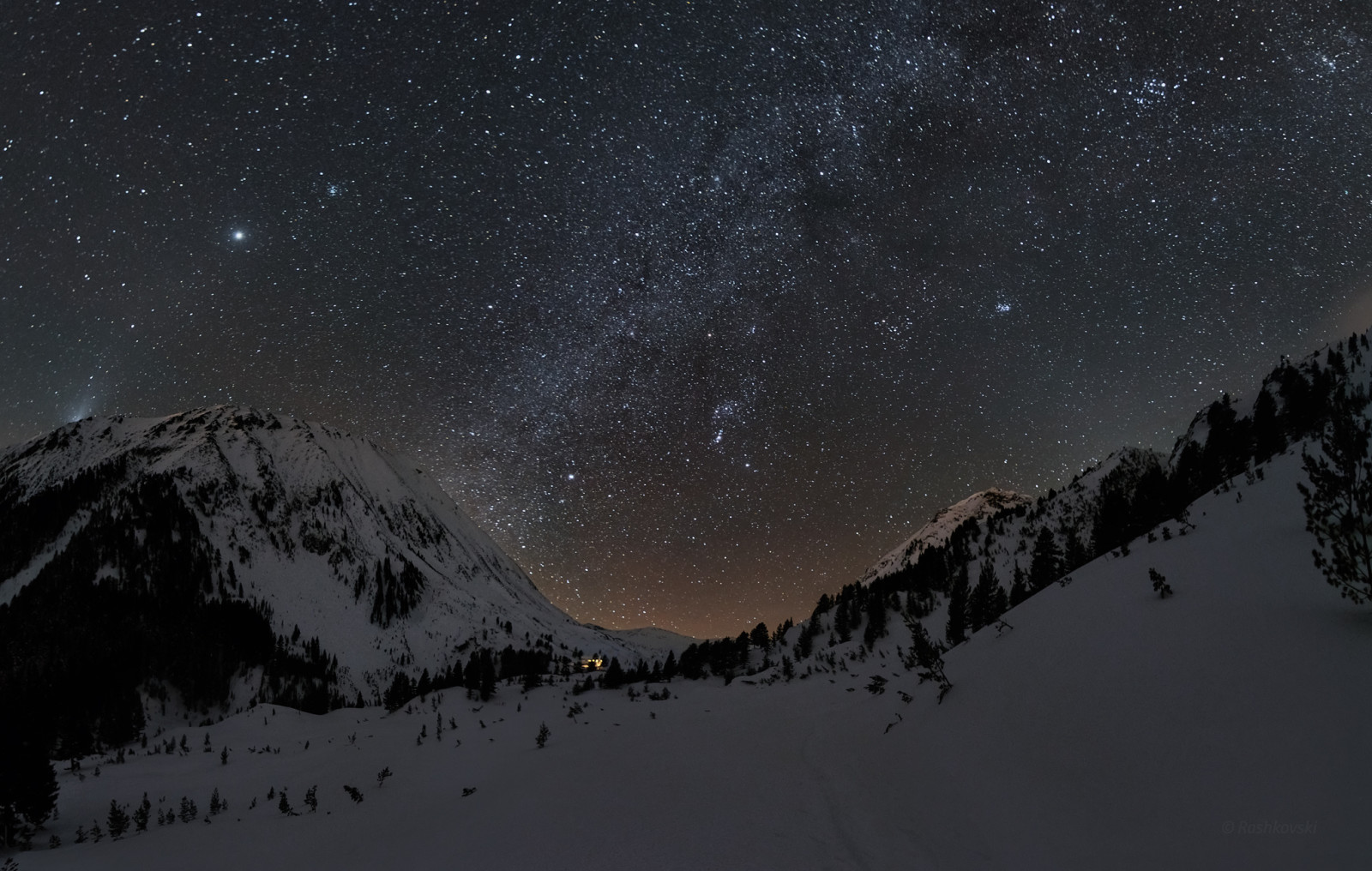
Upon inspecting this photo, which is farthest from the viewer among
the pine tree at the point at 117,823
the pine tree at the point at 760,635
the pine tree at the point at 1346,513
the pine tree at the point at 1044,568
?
the pine tree at the point at 760,635

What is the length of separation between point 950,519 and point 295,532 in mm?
129984

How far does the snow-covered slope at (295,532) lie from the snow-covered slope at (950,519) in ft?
186

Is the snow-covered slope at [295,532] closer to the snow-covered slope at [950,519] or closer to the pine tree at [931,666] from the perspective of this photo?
the snow-covered slope at [950,519]

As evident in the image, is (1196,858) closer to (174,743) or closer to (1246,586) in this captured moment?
(1246,586)

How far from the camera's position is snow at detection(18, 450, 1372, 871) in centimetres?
375

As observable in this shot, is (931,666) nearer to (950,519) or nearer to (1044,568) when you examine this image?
(1044,568)

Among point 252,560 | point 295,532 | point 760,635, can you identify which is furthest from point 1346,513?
point 295,532

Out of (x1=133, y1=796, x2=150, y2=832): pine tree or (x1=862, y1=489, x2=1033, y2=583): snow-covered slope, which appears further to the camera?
(x1=862, y1=489, x2=1033, y2=583): snow-covered slope

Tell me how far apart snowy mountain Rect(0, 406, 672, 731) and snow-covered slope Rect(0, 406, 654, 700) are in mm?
320

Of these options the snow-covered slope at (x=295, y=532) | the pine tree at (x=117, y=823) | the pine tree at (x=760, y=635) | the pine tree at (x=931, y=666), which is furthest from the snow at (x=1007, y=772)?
the snow-covered slope at (x=295, y=532)

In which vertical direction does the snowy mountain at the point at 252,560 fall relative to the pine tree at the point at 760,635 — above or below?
above

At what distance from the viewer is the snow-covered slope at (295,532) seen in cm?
8356

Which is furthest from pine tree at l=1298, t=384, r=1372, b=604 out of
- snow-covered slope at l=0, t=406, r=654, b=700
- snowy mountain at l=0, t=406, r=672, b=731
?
snow-covered slope at l=0, t=406, r=654, b=700

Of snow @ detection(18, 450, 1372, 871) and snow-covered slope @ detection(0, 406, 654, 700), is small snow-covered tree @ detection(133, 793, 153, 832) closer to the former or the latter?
snow @ detection(18, 450, 1372, 871)
